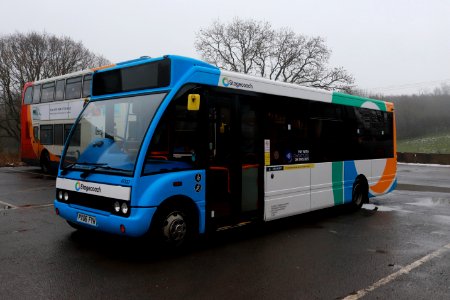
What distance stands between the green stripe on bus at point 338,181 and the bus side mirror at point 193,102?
446cm

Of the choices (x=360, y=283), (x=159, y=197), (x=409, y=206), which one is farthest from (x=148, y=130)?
(x=409, y=206)

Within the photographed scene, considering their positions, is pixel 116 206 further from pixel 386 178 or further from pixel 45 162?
pixel 45 162

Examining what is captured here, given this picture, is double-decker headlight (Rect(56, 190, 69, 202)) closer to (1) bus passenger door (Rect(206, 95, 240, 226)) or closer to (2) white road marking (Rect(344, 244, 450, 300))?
(1) bus passenger door (Rect(206, 95, 240, 226))

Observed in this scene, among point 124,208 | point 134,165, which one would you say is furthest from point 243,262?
point 134,165

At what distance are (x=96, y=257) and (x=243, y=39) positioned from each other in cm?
4094

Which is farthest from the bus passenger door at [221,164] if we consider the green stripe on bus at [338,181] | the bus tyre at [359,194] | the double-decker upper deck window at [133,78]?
the bus tyre at [359,194]

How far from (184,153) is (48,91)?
14.6 meters

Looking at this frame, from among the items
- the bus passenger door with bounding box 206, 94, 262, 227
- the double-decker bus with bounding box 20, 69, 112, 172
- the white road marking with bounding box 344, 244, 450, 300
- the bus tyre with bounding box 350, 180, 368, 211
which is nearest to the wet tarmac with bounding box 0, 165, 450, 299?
the white road marking with bounding box 344, 244, 450, 300

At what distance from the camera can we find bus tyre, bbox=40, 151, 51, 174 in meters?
18.7

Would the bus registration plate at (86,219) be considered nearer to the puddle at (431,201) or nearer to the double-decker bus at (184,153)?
the double-decker bus at (184,153)

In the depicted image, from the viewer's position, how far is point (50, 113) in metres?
18.2

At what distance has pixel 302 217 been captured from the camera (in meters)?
9.20

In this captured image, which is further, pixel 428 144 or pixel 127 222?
pixel 428 144

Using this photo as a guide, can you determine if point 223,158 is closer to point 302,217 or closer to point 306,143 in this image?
point 306,143
